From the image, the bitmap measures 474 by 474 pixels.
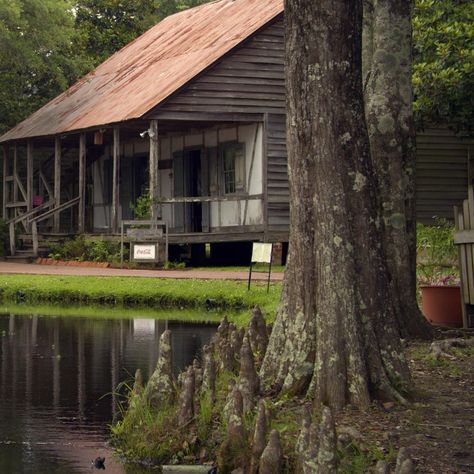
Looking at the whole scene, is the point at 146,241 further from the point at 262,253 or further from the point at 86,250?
the point at 262,253

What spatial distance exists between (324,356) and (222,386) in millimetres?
1514

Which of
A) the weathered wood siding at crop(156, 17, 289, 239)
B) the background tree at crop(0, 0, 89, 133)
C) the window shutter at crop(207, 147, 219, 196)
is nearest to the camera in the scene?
the weathered wood siding at crop(156, 17, 289, 239)

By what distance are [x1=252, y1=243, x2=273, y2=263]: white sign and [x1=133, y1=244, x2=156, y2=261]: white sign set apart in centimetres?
930

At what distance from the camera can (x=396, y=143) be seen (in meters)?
13.9

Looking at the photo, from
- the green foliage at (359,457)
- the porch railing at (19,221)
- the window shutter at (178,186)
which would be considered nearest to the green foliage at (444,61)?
the window shutter at (178,186)

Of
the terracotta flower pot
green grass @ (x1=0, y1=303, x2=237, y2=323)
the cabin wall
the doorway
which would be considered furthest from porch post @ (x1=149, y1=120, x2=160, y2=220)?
the terracotta flower pot

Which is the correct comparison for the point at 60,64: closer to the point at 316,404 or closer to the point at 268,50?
the point at 268,50

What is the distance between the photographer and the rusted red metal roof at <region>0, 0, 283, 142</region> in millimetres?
31781

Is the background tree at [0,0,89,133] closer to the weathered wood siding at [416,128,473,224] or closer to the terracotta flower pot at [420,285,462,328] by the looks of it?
the weathered wood siding at [416,128,473,224]

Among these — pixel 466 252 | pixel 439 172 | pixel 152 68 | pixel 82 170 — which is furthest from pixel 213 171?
pixel 466 252

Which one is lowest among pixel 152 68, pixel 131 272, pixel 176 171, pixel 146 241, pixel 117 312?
pixel 117 312

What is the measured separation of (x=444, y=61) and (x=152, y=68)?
47.2 feet

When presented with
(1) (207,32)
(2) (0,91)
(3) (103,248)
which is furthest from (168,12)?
(3) (103,248)

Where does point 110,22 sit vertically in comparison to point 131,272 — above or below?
above
